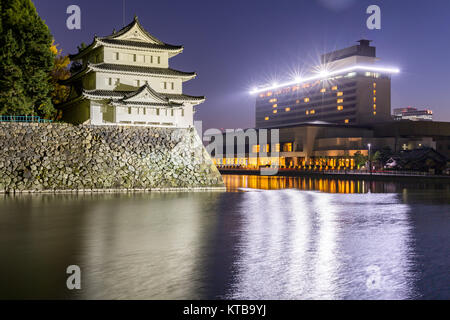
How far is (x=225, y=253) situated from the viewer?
1302 centimetres

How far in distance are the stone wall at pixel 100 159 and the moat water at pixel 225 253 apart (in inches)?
493

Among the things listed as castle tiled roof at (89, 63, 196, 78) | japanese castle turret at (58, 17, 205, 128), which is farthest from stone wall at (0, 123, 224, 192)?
castle tiled roof at (89, 63, 196, 78)

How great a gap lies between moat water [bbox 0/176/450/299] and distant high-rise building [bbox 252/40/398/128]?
11947 centimetres

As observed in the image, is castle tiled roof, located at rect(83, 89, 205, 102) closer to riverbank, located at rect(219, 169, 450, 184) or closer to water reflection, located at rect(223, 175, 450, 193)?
water reflection, located at rect(223, 175, 450, 193)

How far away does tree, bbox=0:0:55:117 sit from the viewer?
38.8 metres

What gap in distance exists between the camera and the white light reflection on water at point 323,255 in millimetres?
9367

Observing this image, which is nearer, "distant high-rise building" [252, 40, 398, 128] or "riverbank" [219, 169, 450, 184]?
"riverbank" [219, 169, 450, 184]

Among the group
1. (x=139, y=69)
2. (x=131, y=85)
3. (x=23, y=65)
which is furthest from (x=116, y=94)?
(x=23, y=65)

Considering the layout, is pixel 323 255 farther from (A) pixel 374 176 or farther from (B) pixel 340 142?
(B) pixel 340 142

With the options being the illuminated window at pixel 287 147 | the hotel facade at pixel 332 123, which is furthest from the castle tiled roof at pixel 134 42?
the illuminated window at pixel 287 147

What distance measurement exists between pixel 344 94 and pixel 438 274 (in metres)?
138

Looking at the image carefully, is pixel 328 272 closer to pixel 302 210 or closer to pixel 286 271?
pixel 286 271
